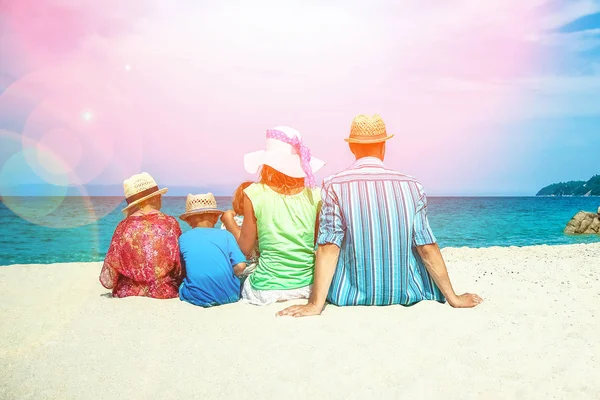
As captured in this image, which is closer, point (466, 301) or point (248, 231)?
point (466, 301)

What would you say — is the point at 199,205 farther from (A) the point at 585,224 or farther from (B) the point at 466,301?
(A) the point at 585,224

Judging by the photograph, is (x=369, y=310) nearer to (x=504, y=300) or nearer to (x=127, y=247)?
(x=504, y=300)

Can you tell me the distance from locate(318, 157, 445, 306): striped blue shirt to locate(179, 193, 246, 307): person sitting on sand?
3.44 feet

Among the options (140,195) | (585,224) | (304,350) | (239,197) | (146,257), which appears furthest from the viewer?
(585,224)

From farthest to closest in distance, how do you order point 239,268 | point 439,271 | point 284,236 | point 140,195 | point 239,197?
point 140,195, point 239,268, point 239,197, point 284,236, point 439,271

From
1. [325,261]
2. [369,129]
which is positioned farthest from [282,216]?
[369,129]

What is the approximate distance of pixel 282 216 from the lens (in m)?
4.60

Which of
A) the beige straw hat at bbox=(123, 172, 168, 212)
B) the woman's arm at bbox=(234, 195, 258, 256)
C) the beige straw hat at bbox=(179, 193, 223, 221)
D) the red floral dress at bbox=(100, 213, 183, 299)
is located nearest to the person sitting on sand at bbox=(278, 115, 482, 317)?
the woman's arm at bbox=(234, 195, 258, 256)

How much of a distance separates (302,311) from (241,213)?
1.26 m

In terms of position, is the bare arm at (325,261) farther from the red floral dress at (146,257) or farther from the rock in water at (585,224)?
the rock in water at (585,224)

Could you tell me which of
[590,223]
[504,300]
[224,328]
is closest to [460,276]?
[504,300]

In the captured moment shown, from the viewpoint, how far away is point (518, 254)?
35.2 feet

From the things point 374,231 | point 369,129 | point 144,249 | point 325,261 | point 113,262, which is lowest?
point 113,262

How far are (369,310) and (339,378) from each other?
1.22 m
